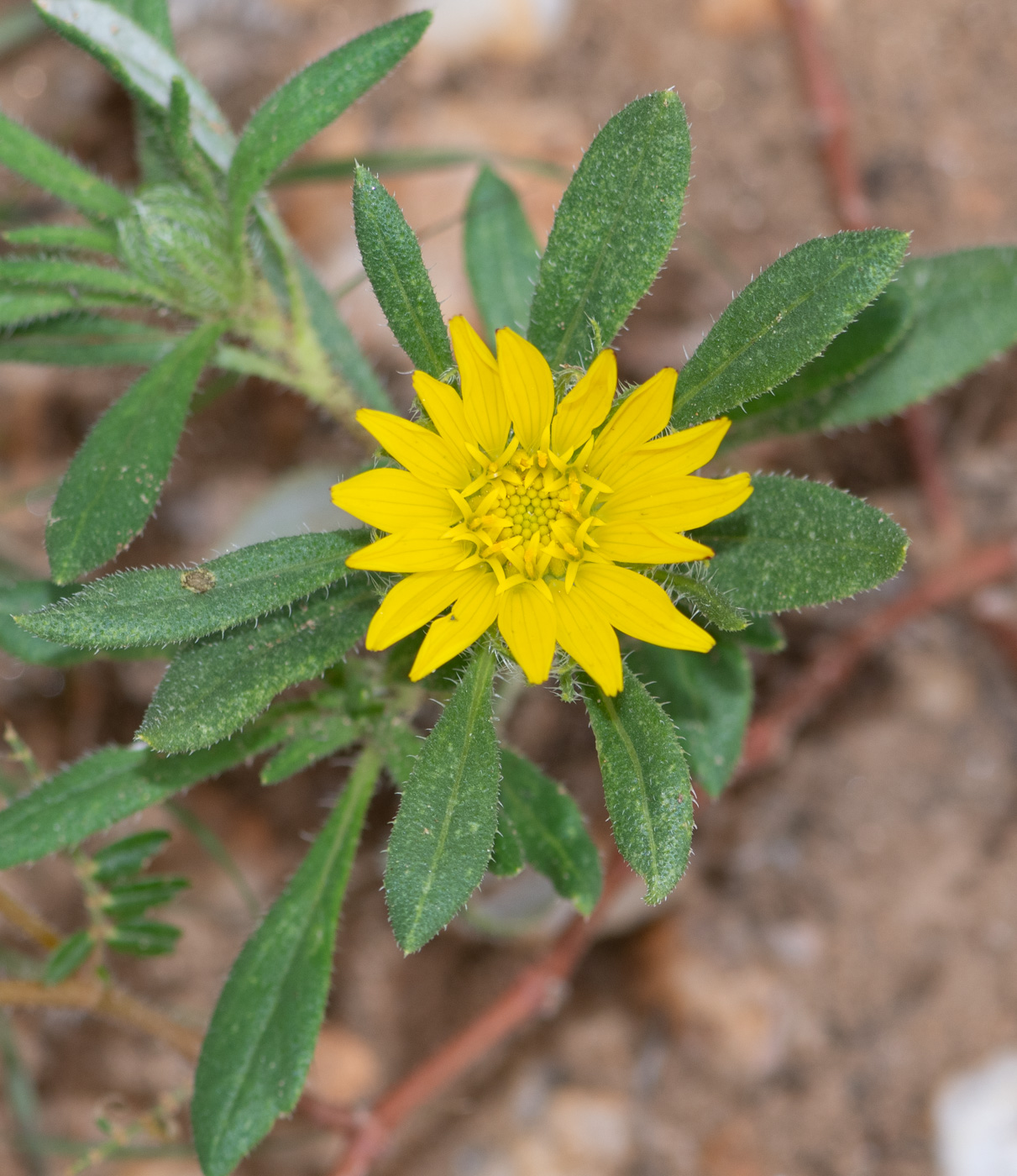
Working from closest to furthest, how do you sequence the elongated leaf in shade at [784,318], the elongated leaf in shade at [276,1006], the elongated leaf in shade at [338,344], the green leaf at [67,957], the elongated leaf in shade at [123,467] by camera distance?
the elongated leaf in shade at [784,318], the elongated leaf in shade at [123,467], the elongated leaf in shade at [276,1006], the green leaf at [67,957], the elongated leaf in shade at [338,344]

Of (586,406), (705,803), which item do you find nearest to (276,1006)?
(586,406)

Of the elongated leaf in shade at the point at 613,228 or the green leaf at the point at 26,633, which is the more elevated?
the elongated leaf in shade at the point at 613,228

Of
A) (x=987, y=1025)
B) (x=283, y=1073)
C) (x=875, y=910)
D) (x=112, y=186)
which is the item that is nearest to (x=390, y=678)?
(x=283, y=1073)

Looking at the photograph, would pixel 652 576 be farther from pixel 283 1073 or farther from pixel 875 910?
pixel 875 910

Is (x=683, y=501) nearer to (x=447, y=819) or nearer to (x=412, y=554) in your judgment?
(x=412, y=554)

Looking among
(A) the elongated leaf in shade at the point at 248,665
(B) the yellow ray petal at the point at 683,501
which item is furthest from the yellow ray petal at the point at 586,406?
(A) the elongated leaf in shade at the point at 248,665

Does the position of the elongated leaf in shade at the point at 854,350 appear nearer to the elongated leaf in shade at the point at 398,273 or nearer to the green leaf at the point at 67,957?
the elongated leaf in shade at the point at 398,273

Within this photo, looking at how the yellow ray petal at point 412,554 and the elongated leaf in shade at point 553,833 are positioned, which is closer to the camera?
the yellow ray petal at point 412,554
